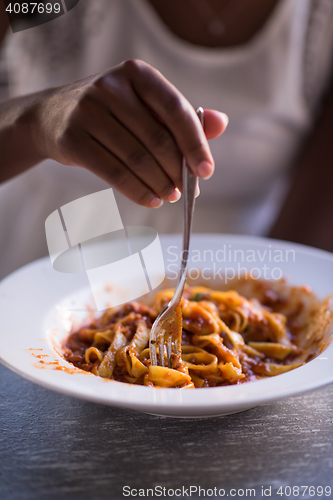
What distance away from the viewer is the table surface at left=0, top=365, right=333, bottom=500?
990mm

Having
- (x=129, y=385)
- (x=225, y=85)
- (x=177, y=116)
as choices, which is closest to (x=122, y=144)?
(x=177, y=116)

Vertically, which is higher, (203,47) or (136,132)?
(136,132)

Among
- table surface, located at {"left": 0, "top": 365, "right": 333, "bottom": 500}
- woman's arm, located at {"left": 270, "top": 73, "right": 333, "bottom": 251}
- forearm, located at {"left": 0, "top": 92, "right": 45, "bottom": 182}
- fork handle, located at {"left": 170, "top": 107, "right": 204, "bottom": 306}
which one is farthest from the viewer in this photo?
woman's arm, located at {"left": 270, "top": 73, "right": 333, "bottom": 251}

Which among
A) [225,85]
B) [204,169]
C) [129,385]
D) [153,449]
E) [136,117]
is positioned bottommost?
[153,449]

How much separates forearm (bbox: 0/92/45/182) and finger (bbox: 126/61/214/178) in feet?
2.10

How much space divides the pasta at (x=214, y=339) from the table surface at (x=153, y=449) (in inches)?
5.8

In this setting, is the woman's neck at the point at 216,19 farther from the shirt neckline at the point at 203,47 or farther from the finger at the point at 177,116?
the finger at the point at 177,116

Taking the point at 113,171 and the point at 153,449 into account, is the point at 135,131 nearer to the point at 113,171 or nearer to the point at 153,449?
the point at 113,171

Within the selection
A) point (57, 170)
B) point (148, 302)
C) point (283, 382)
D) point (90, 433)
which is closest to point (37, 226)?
point (57, 170)

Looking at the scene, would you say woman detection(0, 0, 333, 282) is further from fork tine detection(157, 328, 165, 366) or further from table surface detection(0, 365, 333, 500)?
table surface detection(0, 365, 333, 500)

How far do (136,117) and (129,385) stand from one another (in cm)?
69

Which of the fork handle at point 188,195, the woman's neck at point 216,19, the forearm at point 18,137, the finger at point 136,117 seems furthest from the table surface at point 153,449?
the woman's neck at point 216,19

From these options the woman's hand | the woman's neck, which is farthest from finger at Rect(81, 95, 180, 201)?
the woman's neck

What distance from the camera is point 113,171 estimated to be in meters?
1.13
